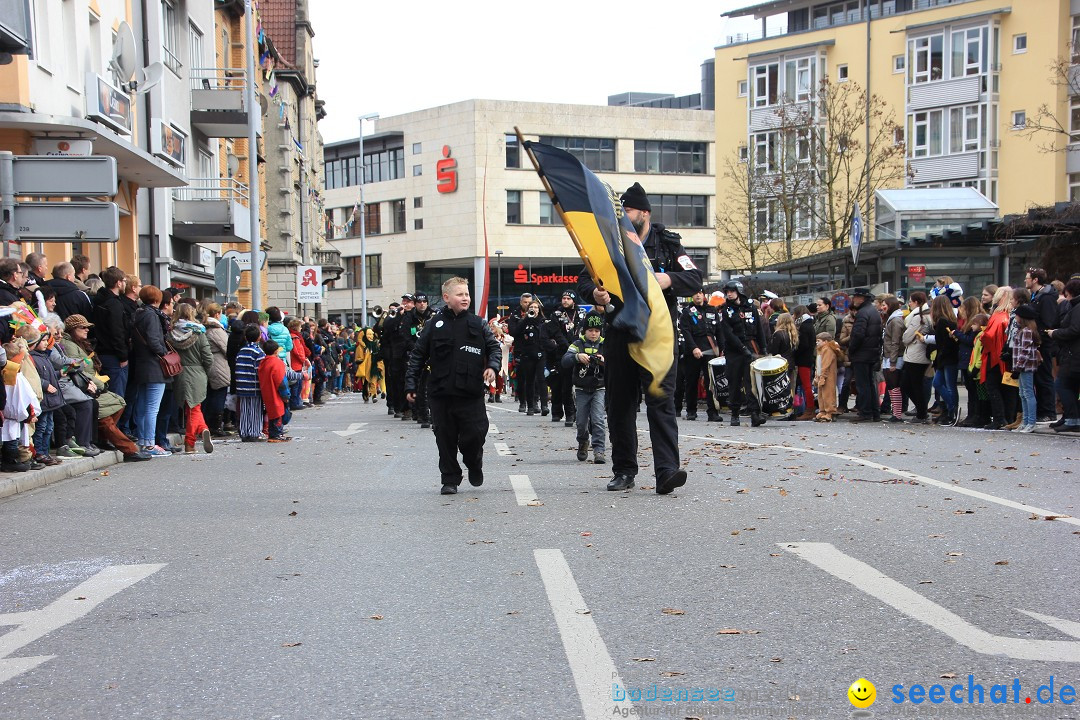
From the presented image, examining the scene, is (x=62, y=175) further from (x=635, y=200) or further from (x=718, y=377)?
(x=718, y=377)

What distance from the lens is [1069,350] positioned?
14664 millimetres

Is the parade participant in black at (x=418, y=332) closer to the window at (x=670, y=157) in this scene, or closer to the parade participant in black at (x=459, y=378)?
the parade participant in black at (x=459, y=378)

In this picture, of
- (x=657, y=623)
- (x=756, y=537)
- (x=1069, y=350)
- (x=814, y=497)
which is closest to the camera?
(x=657, y=623)

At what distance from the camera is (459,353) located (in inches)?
409

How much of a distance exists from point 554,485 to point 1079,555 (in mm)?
4642

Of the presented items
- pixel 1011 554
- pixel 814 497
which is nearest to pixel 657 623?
pixel 1011 554

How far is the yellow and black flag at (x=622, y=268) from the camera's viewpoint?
926cm

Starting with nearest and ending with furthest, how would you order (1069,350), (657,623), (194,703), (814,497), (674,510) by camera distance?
(194,703)
(657,623)
(674,510)
(814,497)
(1069,350)

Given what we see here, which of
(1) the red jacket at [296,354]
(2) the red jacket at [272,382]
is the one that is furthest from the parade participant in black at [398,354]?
(2) the red jacket at [272,382]

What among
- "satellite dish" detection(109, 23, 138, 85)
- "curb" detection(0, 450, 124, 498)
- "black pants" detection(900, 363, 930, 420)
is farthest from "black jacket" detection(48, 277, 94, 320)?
"satellite dish" detection(109, 23, 138, 85)

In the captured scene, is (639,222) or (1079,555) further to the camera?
(639,222)

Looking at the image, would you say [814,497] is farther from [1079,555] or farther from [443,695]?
[443,695]

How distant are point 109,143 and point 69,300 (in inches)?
365

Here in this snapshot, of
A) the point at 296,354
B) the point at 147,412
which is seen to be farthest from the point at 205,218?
the point at 147,412
